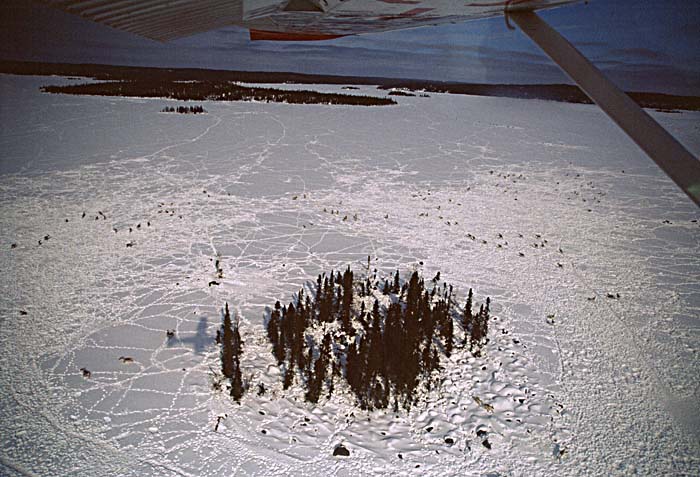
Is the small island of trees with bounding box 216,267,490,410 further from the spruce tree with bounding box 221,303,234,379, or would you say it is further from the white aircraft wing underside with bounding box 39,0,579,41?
the white aircraft wing underside with bounding box 39,0,579,41

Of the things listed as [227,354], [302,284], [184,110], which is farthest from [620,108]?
[184,110]

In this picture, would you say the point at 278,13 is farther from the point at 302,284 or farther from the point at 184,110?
the point at 184,110

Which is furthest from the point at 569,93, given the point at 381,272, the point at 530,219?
the point at 381,272

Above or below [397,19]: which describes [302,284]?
below

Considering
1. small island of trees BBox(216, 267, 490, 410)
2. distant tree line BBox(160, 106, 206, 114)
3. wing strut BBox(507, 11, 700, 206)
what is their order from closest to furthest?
wing strut BBox(507, 11, 700, 206) < small island of trees BBox(216, 267, 490, 410) < distant tree line BBox(160, 106, 206, 114)

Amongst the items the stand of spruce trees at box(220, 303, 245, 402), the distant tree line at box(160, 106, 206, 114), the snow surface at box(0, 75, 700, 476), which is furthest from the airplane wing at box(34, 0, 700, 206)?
the distant tree line at box(160, 106, 206, 114)

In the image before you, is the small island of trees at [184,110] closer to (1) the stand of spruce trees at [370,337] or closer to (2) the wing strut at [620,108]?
(1) the stand of spruce trees at [370,337]
